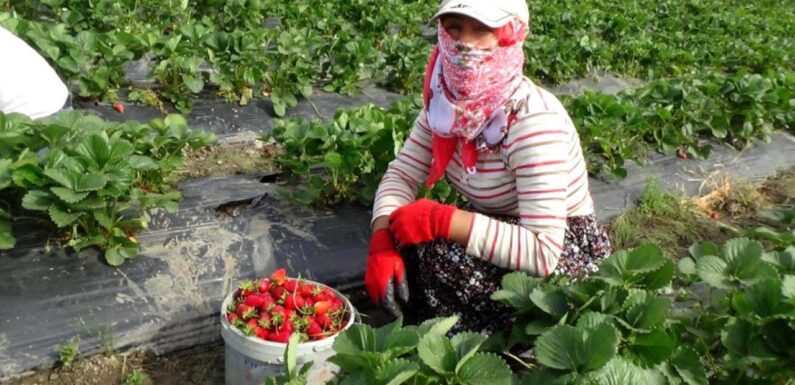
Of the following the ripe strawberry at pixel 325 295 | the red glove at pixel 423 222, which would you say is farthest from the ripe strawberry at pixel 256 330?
the red glove at pixel 423 222

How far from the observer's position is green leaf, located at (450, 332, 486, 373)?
1719 mm

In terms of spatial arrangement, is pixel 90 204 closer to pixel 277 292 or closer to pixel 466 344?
pixel 277 292

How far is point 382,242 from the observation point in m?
2.69

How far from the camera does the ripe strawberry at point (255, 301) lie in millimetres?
2449

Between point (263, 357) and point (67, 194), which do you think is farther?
point (67, 194)

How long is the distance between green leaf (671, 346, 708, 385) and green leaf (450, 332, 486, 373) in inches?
17.1

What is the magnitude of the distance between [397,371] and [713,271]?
91cm

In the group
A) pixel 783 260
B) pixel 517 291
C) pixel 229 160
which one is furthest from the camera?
pixel 229 160

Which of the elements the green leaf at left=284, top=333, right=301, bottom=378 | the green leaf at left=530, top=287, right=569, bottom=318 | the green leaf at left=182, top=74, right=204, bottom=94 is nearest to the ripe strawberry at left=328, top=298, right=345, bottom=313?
the green leaf at left=284, top=333, right=301, bottom=378

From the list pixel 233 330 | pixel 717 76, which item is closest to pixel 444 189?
pixel 233 330

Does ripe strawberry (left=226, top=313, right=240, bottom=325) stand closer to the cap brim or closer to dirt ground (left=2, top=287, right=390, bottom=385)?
dirt ground (left=2, top=287, right=390, bottom=385)

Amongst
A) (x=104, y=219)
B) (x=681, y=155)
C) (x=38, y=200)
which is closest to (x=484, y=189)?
(x=104, y=219)

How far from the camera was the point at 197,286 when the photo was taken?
9.88 feet

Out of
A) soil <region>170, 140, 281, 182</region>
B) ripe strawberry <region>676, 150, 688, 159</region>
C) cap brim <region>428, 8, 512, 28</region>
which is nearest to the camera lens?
cap brim <region>428, 8, 512, 28</region>
